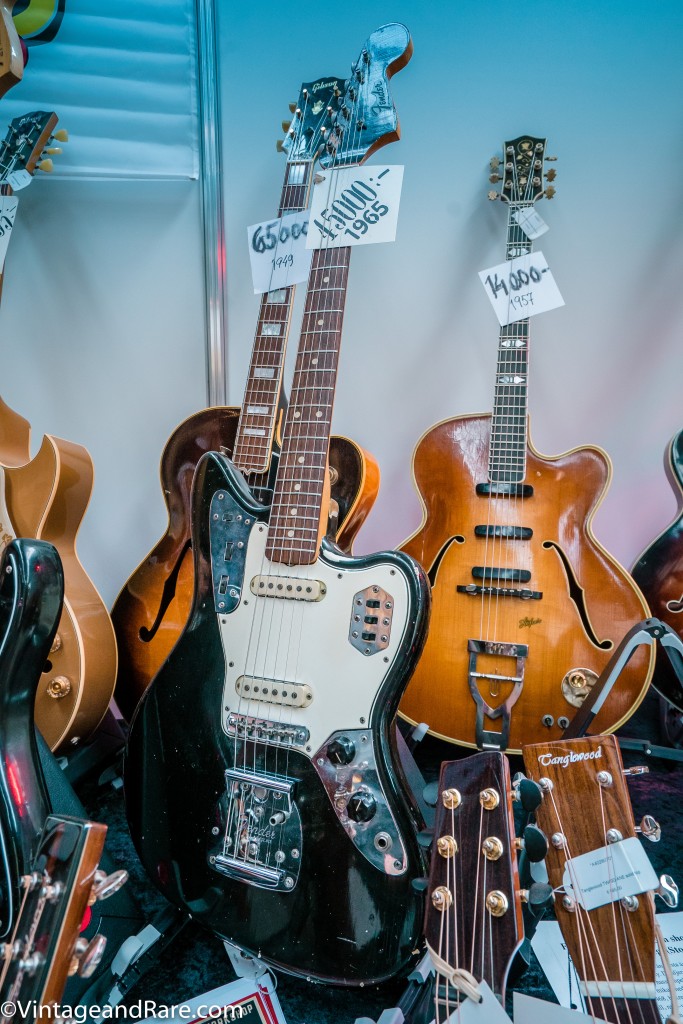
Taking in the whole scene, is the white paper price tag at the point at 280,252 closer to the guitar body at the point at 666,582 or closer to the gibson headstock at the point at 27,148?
the gibson headstock at the point at 27,148

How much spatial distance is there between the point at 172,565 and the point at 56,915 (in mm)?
798

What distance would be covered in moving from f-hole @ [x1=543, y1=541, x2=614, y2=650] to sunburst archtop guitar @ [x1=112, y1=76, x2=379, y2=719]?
0.37m

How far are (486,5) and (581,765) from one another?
65.3 inches

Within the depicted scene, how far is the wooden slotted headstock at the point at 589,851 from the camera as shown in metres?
0.58

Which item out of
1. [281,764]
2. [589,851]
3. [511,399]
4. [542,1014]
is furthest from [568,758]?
[511,399]

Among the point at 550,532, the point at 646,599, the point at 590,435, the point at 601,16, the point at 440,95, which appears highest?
the point at 601,16

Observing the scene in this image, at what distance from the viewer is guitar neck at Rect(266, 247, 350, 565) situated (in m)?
0.87

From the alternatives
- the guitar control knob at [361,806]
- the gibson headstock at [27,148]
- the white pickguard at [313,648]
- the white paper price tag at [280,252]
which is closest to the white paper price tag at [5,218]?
the gibson headstock at [27,148]

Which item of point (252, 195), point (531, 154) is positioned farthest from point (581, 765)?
point (252, 195)

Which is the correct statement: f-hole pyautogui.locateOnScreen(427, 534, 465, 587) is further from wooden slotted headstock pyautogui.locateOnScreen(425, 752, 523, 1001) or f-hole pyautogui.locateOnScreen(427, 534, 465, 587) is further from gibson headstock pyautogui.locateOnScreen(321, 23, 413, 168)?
gibson headstock pyautogui.locateOnScreen(321, 23, 413, 168)

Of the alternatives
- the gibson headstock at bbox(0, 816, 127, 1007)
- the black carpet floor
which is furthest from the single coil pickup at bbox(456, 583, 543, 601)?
the gibson headstock at bbox(0, 816, 127, 1007)

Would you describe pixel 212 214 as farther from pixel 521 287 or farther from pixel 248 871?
pixel 248 871

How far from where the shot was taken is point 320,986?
81 centimetres

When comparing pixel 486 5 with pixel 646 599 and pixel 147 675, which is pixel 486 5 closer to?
pixel 646 599
